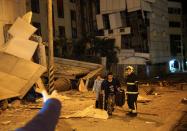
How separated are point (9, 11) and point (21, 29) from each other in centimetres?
509

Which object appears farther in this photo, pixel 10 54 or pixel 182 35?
pixel 182 35

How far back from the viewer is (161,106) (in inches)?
728

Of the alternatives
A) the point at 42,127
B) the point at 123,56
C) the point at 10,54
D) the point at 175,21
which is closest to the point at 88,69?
the point at 10,54

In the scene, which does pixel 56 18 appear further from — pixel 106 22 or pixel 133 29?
pixel 133 29

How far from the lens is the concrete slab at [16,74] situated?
18.6m

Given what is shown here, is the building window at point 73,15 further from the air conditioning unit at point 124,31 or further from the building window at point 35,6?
the building window at point 35,6

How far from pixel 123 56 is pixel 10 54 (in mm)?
32537

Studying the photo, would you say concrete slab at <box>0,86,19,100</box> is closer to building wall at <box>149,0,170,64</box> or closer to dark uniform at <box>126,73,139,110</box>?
dark uniform at <box>126,73,139,110</box>

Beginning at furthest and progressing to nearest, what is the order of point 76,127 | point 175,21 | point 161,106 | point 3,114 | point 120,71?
point 175,21
point 120,71
point 161,106
point 3,114
point 76,127

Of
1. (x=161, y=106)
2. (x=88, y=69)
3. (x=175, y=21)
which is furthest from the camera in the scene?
(x=175, y=21)

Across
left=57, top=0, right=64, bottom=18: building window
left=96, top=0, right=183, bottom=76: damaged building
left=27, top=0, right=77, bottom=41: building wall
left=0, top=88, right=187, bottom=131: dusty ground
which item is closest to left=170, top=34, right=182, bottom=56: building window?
left=96, top=0, right=183, bottom=76: damaged building

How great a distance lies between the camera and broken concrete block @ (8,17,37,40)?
813 inches

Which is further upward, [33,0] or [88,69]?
[33,0]

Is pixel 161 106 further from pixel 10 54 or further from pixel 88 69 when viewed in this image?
pixel 88 69
